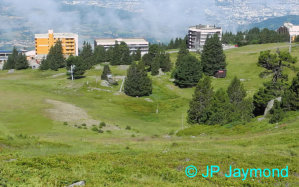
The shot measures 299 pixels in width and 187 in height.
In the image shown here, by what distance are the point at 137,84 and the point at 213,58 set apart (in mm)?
36295

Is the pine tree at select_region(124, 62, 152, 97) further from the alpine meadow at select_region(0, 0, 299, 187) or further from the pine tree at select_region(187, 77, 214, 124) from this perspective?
the pine tree at select_region(187, 77, 214, 124)

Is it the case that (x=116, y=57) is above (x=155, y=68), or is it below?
above

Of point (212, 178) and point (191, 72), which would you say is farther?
point (191, 72)

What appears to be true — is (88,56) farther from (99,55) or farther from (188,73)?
(188,73)

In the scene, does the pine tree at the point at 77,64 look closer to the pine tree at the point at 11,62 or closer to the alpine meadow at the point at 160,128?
the alpine meadow at the point at 160,128

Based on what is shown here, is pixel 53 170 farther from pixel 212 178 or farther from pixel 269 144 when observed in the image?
pixel 269 144

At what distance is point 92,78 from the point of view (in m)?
126

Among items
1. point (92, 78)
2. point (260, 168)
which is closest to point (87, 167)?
point (260, 168)

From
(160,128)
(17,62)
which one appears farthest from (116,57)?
(160,128)

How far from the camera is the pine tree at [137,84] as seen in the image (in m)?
103

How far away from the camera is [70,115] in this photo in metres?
63.1

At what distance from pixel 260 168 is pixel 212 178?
529cm

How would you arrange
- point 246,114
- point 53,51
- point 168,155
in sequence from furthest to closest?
point 53,51 → point 246,114 → point 168,155

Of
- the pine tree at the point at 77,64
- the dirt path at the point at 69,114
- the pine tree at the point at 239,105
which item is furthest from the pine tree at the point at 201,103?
the pine tree at the point at 77,64
